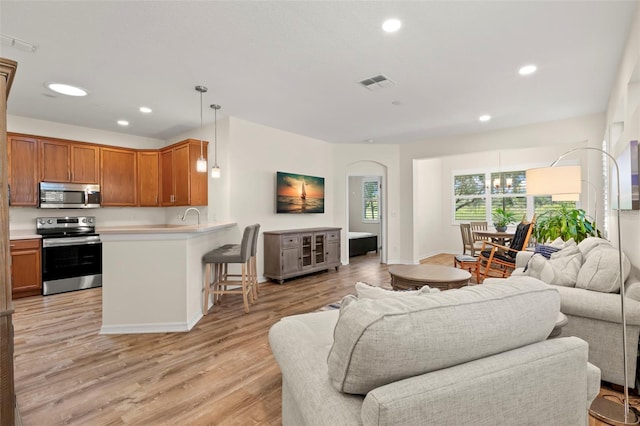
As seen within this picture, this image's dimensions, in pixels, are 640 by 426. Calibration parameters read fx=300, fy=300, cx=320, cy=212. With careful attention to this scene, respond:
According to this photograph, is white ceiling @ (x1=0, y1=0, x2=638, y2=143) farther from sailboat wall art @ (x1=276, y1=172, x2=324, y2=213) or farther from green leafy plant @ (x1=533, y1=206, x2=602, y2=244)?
green leafy plant @ (x1=533, y1=206, x2=602, y2=244)

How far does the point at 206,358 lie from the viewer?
2486 millimetres

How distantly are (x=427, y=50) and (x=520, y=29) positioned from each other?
2.31 ft

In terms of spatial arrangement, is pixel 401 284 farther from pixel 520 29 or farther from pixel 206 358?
pixel 520 29

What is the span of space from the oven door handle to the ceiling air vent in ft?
15.5

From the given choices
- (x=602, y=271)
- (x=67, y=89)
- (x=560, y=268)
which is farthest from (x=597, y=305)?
Answer: (x=67, y=89)

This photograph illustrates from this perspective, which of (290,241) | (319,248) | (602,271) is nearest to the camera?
(602,271)

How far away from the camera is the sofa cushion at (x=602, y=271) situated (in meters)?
2.16

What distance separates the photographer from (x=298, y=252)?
5.14 metres

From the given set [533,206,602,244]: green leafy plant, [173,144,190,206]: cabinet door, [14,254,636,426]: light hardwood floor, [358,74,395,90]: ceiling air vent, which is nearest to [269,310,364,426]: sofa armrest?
[14,254,636,426]: light hardwood floor

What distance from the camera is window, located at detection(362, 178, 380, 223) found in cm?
905

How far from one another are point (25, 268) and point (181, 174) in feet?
7.93

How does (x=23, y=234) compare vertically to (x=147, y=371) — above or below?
above

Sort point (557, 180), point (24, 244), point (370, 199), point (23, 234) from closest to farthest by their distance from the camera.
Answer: point (557, 180), point (24, 244), point (23, 234), point (370, 199)

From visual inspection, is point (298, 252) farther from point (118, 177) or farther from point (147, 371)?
point (118, 177)
